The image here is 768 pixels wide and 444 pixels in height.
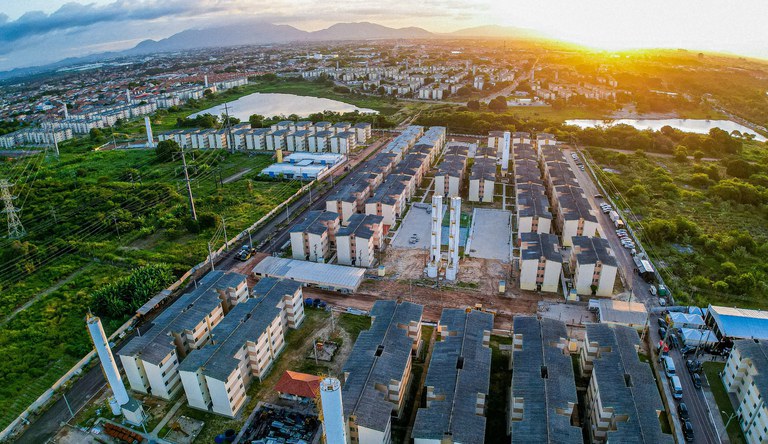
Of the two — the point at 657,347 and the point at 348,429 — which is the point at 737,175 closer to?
the point at 657,347

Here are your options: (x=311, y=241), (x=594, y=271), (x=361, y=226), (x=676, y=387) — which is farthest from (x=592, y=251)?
(x=311, y=241)

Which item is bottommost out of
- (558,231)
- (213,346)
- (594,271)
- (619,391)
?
(558,231)

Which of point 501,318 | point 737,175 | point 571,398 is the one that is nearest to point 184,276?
point 501,318

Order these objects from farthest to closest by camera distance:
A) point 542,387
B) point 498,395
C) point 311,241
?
1. point 311,241
2. point 498,395
3. point 542,387

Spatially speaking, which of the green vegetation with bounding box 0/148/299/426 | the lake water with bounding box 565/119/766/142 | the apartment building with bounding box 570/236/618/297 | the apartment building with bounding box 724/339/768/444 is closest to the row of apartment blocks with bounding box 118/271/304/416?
the green vegetation with bounding box 0/148/299/426

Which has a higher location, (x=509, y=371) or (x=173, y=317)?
(x=173, y=317)

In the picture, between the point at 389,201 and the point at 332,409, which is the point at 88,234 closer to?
the point at 389,201
